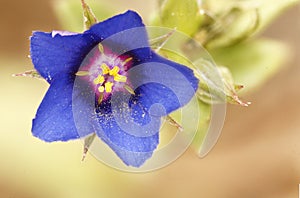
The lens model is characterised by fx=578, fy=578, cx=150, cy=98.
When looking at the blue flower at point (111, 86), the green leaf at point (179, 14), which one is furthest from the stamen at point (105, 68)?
the green leaf at point (179, 14)

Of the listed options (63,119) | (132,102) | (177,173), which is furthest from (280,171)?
(63,119)

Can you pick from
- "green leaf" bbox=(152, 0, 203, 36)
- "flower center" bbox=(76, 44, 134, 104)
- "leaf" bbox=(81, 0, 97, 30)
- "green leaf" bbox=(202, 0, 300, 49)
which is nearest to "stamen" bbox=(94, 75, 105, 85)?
"flower center" bbox=(76, 44, 134, 104)

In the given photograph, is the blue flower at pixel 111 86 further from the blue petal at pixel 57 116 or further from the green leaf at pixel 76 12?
the green leaf at pixel 76 12

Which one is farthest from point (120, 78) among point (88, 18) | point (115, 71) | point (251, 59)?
point (251, 59)

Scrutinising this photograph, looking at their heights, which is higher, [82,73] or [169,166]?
[169,166]

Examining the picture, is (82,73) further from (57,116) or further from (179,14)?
(179,14)

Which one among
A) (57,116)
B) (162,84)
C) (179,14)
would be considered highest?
(179,14)

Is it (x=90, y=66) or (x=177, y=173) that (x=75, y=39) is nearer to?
(x=90, y=66)
